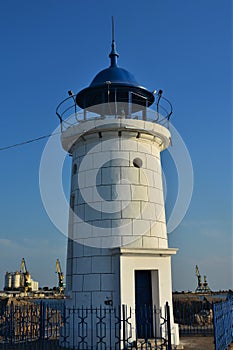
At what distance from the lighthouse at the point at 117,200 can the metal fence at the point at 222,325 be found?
158 cm

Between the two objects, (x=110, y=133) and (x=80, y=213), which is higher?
(x=110, y=133)

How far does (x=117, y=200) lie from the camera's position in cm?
1275

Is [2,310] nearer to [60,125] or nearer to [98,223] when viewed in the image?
[98,223]

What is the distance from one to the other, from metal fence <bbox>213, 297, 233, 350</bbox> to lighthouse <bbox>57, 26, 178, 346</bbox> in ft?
5.18

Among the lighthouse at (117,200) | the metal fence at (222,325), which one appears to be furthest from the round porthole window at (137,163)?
the metal fence at (222,325)

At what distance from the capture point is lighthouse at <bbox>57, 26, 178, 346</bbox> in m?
12.1

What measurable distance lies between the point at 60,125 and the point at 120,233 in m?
4.65

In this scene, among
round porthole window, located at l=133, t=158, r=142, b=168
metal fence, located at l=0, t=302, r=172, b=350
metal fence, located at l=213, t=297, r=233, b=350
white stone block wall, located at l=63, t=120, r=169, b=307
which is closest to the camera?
metal fence, located at l=213, t=297, r=233, b=350

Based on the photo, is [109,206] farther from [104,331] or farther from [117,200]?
[104,331]

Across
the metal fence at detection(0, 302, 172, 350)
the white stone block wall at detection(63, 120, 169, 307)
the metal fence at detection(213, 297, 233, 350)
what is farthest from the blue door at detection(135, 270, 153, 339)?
the metal fence at detection(213, 297, 233, 350)

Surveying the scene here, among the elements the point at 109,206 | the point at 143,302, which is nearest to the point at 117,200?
the point at 109,206

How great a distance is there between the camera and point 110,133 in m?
13.3

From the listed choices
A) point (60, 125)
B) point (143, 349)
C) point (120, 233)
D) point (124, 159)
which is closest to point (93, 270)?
point (120, 233)

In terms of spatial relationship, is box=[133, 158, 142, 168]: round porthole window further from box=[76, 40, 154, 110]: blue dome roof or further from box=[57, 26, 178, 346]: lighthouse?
box=[76, 40, 154, 110]: blue dome roof
